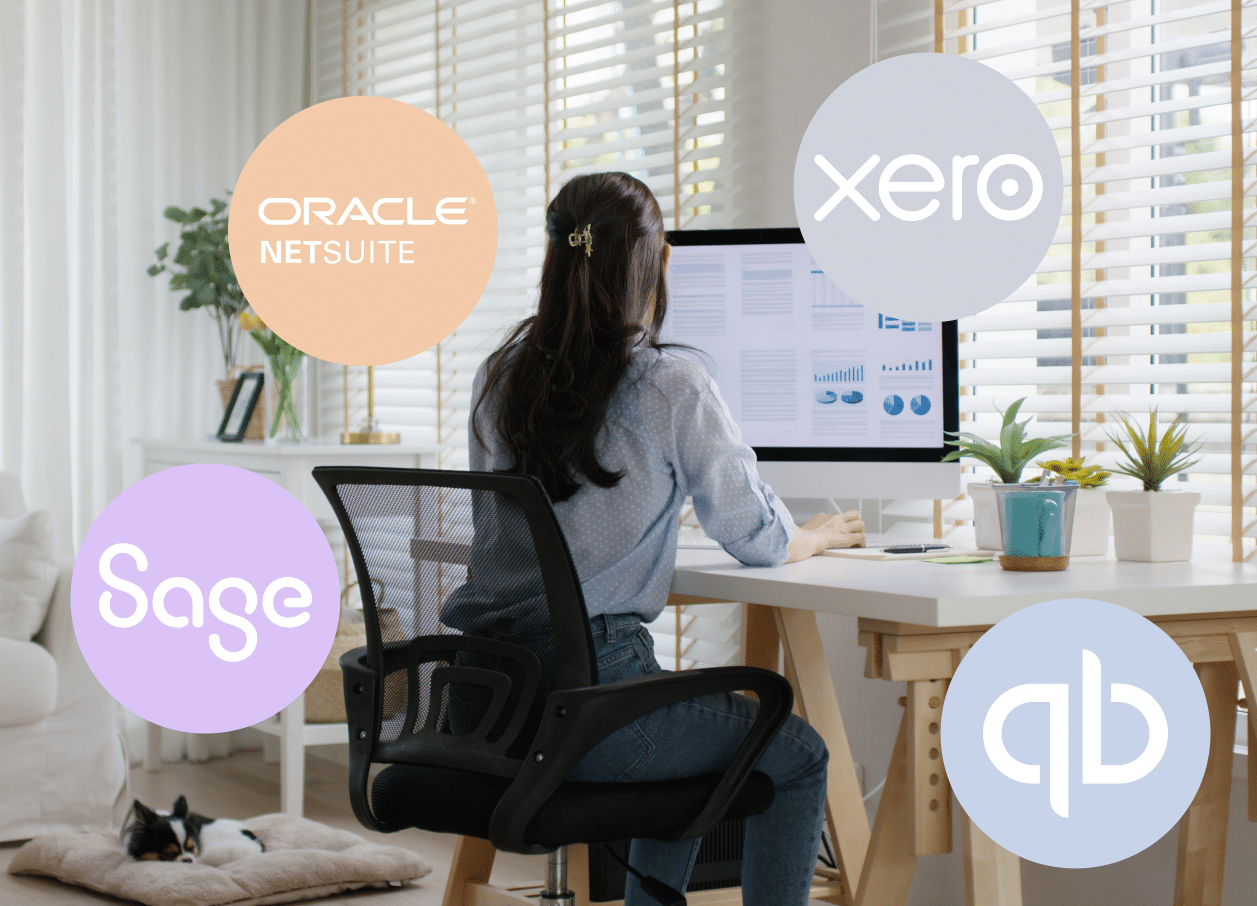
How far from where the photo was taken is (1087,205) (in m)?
2.32

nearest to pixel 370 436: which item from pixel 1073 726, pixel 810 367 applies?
pixel 810 367

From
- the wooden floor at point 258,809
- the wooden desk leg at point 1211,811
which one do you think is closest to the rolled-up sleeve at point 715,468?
the wooden desk leg at point 1211,811

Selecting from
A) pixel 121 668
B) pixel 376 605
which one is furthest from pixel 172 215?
pixel 376 605

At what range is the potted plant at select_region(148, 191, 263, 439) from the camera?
3.57m

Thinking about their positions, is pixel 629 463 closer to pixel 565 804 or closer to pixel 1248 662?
pixel 565 804

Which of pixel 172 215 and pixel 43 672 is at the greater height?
pixel 172 215

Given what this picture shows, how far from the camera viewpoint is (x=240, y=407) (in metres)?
3.64

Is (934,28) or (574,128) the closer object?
(934,28)

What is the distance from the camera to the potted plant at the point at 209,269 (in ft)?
11.7

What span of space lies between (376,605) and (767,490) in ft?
1.73

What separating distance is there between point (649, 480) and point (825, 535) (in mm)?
480

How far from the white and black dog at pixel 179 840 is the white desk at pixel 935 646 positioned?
49.8 inches

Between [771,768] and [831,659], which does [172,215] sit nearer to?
[831,659]

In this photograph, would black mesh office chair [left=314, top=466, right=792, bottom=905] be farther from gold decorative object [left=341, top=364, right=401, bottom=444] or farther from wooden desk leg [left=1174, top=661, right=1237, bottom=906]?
gold decorative object [left=341, top=364, right=401, bottom=444]
